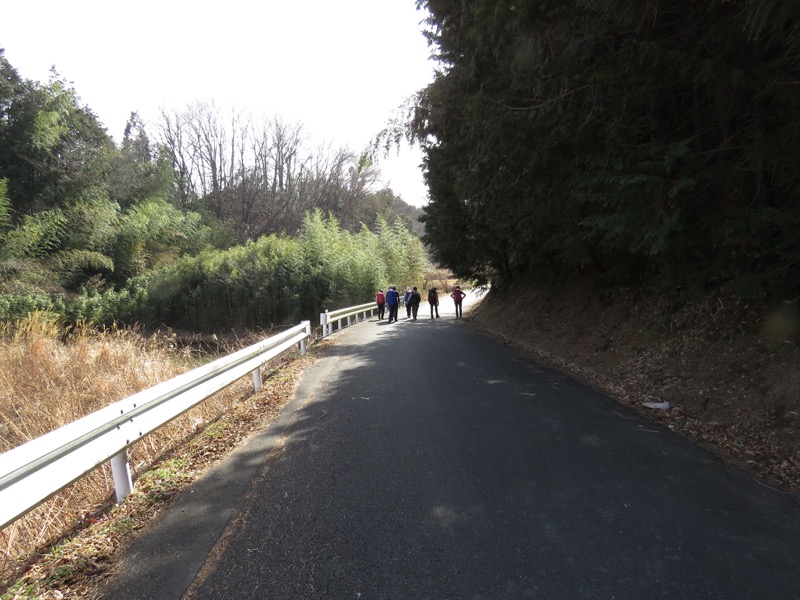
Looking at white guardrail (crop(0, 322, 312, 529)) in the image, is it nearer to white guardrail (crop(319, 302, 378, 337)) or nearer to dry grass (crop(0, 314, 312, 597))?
dry grass (crop(0, 314, 312, 597))

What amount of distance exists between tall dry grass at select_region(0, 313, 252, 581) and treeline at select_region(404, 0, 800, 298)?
6.03 meters

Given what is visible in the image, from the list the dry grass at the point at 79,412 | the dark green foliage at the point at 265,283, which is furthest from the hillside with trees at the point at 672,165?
the dark green foliage at the point at 265,283

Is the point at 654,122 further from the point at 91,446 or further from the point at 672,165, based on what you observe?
the point at 91,446

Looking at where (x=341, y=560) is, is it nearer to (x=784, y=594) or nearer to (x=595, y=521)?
(x=595, y=521)

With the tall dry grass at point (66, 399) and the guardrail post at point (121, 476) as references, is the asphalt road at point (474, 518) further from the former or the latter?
the tall dry grass at point (66, 399)

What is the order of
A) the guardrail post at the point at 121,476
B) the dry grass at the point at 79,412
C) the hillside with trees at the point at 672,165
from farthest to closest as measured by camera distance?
the hillside with trees at the point at 672,165, the guardrail post at the point at 121,476, the dry grass at the point at 79,412

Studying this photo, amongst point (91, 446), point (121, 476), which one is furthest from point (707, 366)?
point (91, 446)

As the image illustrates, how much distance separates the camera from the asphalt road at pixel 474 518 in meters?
2.65

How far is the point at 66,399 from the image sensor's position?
19.9 feet

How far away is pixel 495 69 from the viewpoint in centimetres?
775

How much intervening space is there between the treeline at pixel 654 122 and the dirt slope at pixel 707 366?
640mm

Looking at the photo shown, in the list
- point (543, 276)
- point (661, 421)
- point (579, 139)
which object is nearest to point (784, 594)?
point (661, 421)

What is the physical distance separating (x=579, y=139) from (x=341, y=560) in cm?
674

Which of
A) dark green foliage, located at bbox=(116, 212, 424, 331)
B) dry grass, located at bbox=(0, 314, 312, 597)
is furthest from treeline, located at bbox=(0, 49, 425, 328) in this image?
dry grass, located at bbox=(0, 314, 312, 597)
